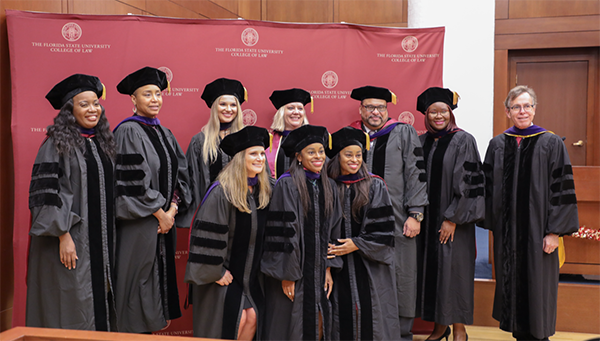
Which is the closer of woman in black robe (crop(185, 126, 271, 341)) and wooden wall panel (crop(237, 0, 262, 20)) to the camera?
woman in black robe (crop(185, 126, 271, 341))

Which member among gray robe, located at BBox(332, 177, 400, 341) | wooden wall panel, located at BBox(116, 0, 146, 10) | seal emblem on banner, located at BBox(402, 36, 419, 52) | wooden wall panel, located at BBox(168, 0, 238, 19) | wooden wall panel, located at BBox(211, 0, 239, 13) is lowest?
gray robe, located at BBox(332, 177, 400, 341)

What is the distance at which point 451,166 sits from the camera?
11.9ft

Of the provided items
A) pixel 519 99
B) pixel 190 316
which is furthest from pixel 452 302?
pixel 190 316

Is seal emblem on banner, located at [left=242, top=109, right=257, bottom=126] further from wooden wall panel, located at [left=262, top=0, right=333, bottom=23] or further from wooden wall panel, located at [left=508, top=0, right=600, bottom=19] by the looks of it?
wooden wall panel, located at [left=508, top=0, right=600, bottom=19]

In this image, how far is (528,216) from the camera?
11.3ft

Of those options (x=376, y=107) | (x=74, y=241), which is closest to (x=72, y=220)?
(x=74, y=241)

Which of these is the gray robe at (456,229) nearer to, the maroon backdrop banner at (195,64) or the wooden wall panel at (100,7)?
the maroon backdrop banner at (195,64)

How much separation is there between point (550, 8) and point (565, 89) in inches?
45.6

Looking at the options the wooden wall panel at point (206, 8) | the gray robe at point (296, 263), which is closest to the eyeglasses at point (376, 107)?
the gray robe at point (296, 263)

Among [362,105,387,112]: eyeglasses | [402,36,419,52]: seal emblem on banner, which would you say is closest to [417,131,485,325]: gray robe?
[362,105,387,112]: eyeglasses

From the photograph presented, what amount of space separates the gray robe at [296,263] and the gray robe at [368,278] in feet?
0.42

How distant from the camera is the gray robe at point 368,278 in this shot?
2.91 meters

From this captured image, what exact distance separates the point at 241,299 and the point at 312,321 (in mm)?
452

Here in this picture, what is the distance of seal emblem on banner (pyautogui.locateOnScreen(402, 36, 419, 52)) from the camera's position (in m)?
4.17
